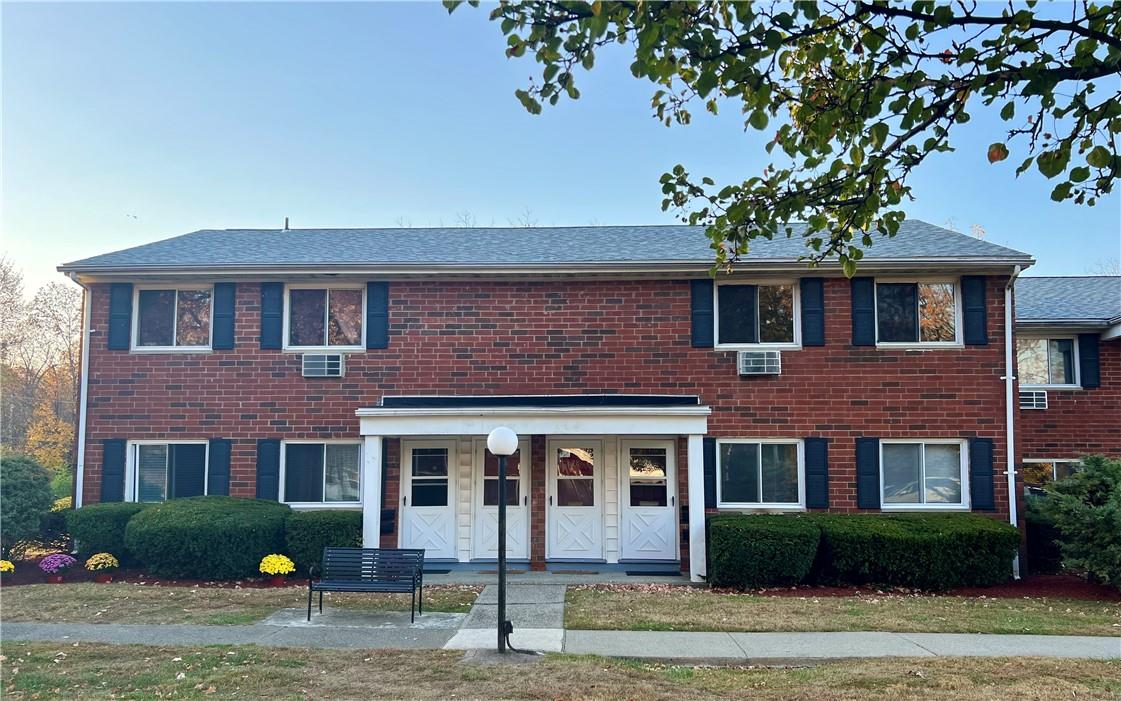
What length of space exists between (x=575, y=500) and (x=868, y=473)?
4786 mm

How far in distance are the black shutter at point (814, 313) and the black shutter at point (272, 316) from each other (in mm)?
8788

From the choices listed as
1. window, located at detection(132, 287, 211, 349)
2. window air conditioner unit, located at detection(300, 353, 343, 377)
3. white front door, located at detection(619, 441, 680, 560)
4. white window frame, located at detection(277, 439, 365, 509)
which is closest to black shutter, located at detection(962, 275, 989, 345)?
white front door, located at detection(619, 441, 680, 560)

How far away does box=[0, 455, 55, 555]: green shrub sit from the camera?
12023mm

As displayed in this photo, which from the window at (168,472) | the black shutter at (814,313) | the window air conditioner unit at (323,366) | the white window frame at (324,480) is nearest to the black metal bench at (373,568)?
the white window frame at (324,480)

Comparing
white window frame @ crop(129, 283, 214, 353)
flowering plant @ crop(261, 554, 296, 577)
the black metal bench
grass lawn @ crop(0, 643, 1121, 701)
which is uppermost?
white window frame @ crop(129, 283, 214, 353)

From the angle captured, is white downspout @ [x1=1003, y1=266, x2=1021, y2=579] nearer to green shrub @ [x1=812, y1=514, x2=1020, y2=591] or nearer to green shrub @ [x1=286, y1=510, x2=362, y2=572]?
green shrub @ [x1=812, y1=514, x2=1020, y2=591]

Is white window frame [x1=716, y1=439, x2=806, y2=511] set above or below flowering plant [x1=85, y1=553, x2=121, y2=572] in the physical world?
above

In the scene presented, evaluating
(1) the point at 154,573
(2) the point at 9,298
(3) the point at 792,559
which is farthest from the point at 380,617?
(2) the point at 9,298

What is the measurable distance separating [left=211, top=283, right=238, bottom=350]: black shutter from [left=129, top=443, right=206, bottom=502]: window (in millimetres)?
1750

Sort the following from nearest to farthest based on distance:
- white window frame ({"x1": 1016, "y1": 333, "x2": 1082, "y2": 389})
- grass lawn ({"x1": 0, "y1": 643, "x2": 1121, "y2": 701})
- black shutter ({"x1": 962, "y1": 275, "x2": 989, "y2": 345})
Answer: grass lawn ({"x1": 0, "y1": 643, "x2": 1121, "y2": 701}), black shutter ({"x1": 962, "y1": 275, "x2": 989, "y2": 345}), white window frame ({"x1": 1016, "y1": 333, "x2": 1082, "y2": 389})

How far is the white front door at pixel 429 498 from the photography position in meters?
13.0

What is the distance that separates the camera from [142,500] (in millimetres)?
13188

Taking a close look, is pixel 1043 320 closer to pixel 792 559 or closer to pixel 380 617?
pixel 792 559

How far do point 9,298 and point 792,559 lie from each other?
1204 inches
